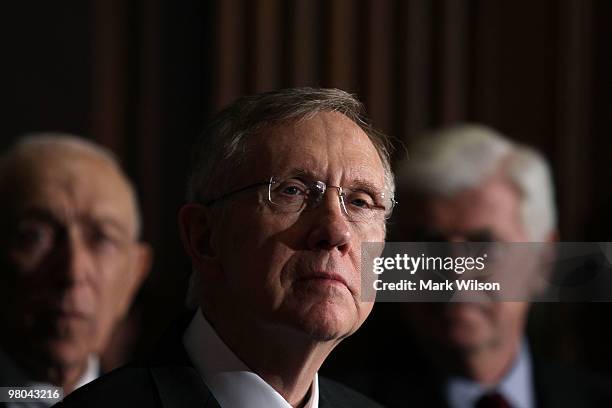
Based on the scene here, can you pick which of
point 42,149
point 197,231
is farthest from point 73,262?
point 197,231

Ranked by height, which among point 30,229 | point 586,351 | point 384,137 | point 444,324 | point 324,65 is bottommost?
point 586,351

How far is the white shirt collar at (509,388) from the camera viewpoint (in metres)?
1.48

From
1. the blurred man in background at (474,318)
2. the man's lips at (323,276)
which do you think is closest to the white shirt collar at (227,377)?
the man's lips at (323,276)

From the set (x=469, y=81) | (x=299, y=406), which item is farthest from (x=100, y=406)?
(x=469, y=81)

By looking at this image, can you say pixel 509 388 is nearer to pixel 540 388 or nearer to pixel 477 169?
pixel 540 388

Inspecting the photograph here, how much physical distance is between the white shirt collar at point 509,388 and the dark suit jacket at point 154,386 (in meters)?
0.57

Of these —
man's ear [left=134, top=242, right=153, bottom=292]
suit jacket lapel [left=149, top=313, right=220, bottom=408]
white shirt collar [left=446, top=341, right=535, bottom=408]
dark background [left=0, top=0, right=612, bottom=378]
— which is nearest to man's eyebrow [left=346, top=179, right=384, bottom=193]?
suit jacket lapel [left=149, top=313, right=220, bottom=408]

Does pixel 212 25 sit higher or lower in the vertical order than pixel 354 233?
higher

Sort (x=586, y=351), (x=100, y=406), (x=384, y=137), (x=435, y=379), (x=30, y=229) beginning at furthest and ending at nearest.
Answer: (x=586, y=351) → (x=435, y=379) → (x=30, y=229) → (x=384, y=137) → (x=100, y=406)

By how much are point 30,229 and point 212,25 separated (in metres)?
0.91

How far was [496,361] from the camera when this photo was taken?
4.94ft

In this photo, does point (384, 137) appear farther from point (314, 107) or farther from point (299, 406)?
point (299, 406)

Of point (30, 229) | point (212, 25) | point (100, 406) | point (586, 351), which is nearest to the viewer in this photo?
point (100, 406)

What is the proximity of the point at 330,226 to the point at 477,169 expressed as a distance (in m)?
0.82
